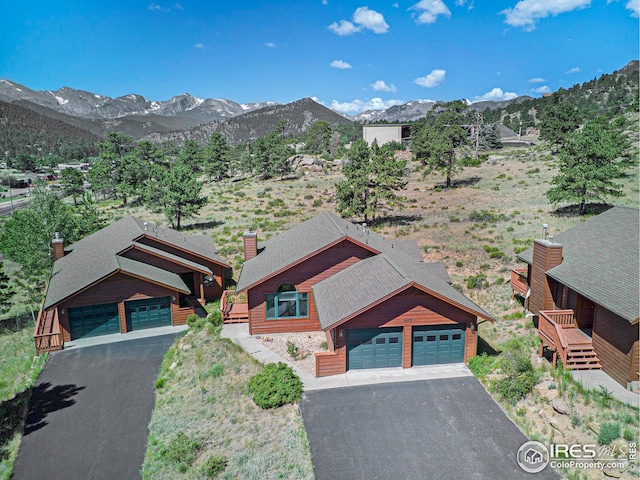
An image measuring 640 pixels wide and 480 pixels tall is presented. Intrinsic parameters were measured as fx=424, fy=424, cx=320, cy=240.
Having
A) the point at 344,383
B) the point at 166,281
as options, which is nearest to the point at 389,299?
the point at 344,383

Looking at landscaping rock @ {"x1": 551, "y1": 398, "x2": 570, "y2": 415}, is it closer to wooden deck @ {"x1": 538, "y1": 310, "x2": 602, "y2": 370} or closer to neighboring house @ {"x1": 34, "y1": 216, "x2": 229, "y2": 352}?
wooden deck @ {"x1": 538, "y1": 310, "x2": 602, "y2": 370}

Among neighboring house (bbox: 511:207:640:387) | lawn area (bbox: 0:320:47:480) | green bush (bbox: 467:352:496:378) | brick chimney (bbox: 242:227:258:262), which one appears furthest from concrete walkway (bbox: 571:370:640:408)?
lawn area (bbox: 0:320:47:480)

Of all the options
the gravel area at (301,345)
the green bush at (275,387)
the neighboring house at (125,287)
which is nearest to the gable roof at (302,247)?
the gravel area at (301,345)

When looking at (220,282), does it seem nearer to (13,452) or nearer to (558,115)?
(13,452)

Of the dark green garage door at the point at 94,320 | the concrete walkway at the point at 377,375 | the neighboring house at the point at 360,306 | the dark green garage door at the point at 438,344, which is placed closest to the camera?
the concrete walkway at the point at 377,375

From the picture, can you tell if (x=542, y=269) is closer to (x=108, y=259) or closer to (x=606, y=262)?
(x=606, y=262)

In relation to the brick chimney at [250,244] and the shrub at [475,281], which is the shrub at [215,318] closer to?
the brick chimney at [250,244]
